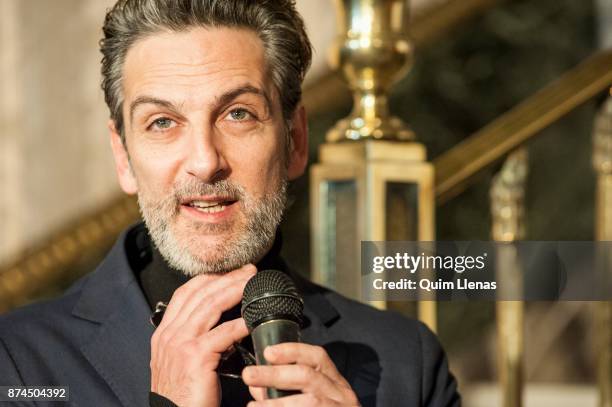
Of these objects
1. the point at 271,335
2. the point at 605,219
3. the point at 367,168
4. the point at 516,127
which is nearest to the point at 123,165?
the point at 367,168

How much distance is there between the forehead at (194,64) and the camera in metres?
1.86

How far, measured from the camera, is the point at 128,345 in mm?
1912

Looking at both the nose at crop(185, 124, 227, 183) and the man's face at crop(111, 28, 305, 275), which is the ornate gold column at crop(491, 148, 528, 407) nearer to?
Answer: the man's face at crop(111, 28, 305, 275)

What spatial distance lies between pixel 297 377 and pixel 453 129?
282 centimetres

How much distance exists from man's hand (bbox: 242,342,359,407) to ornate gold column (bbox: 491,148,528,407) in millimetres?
→ 980

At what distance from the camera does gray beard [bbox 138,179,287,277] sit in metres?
1.85

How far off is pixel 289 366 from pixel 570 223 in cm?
296

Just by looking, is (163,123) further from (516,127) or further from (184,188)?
(516,127)

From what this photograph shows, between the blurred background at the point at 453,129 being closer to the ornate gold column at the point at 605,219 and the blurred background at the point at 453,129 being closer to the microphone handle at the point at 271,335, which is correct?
the ornate gold column at the point at 605,219

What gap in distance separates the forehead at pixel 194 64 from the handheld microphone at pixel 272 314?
45cm

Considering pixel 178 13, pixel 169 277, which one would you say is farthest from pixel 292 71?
pixel 169 277

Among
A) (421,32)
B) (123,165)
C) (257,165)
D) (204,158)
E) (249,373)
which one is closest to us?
(249,373)

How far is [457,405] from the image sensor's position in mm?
2125

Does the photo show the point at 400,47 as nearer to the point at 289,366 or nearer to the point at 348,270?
the point at 348,270
